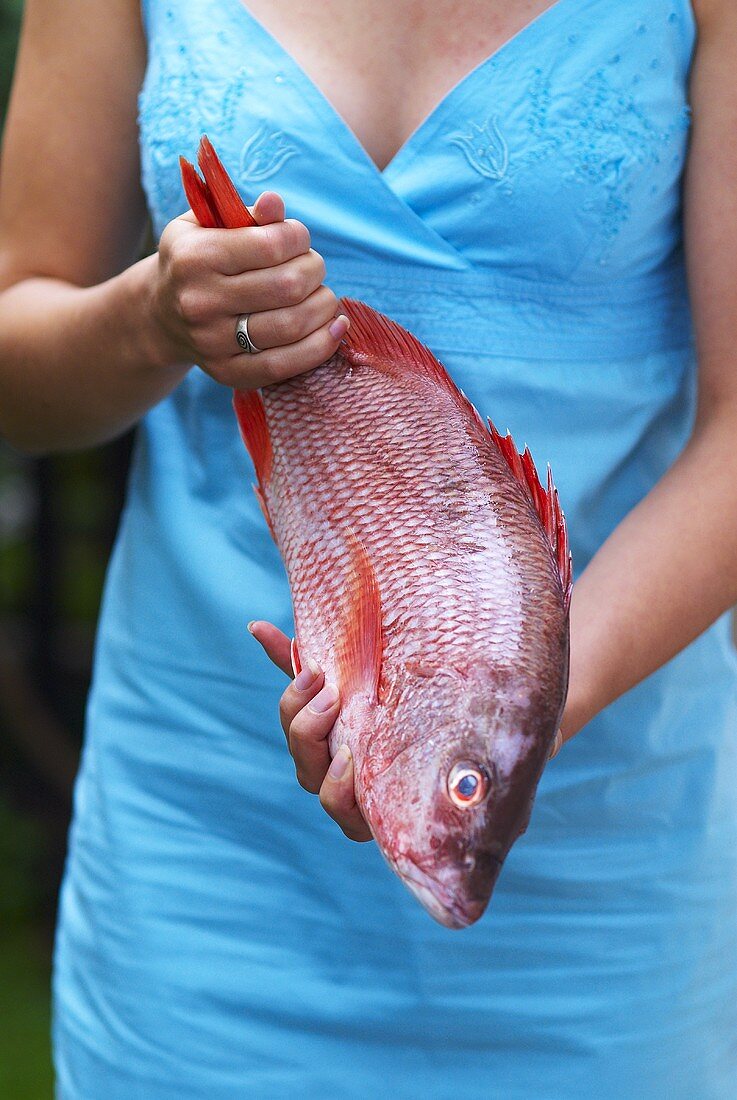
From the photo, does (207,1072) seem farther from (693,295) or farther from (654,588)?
(693,295)

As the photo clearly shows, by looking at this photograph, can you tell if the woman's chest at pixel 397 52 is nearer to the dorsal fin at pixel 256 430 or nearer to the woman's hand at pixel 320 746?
the dorsal fin at pixel 256 430

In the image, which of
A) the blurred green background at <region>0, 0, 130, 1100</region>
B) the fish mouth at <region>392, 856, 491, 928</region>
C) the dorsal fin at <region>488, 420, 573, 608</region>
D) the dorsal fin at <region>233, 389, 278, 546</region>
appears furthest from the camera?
the blurred green background at <region>0, 0, 130, 1100</region>

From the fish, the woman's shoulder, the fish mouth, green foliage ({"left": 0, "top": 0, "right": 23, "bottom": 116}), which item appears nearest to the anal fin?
the fish

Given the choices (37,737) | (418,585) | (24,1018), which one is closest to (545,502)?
(418,585)

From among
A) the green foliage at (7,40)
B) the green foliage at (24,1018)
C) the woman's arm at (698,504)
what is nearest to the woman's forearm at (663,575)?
the woman's arm at (698,504)

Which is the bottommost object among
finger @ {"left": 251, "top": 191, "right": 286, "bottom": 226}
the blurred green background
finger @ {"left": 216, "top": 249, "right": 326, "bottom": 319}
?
the blurred green background

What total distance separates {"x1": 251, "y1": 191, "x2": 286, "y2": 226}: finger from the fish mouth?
0.46 m

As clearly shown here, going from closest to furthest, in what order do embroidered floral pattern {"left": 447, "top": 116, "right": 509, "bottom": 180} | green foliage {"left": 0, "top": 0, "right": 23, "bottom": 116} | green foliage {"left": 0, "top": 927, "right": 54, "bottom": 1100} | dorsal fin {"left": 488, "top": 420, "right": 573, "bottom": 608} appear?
1. dorsal fin {"left": 488, "top": 420, "right": 573, "bottom": 608}
2. embroidered floral pattern {"left": 447, "top": 116, "right": 509, "bottom": 180}
3. green foliage {"left": 0, "top": 0, "right": 23, "bottom": 116}
4. green foliage {"left": 0, "top": 927, "right": 54, "bottom": 1100}

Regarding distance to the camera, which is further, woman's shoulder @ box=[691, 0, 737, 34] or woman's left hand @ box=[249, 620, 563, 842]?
woman's shoulder @ box=[691, 0, 737, 34]

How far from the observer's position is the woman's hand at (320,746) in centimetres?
86

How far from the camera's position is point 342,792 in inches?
33.8

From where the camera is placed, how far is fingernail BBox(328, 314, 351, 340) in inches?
37.4

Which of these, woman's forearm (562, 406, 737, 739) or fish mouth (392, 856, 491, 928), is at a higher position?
fish mouth (392, 856, 491, 928)

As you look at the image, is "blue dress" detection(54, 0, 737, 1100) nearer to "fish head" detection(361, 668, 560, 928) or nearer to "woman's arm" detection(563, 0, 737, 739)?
"woman's arm" detection(563, 0, 737, 739)
